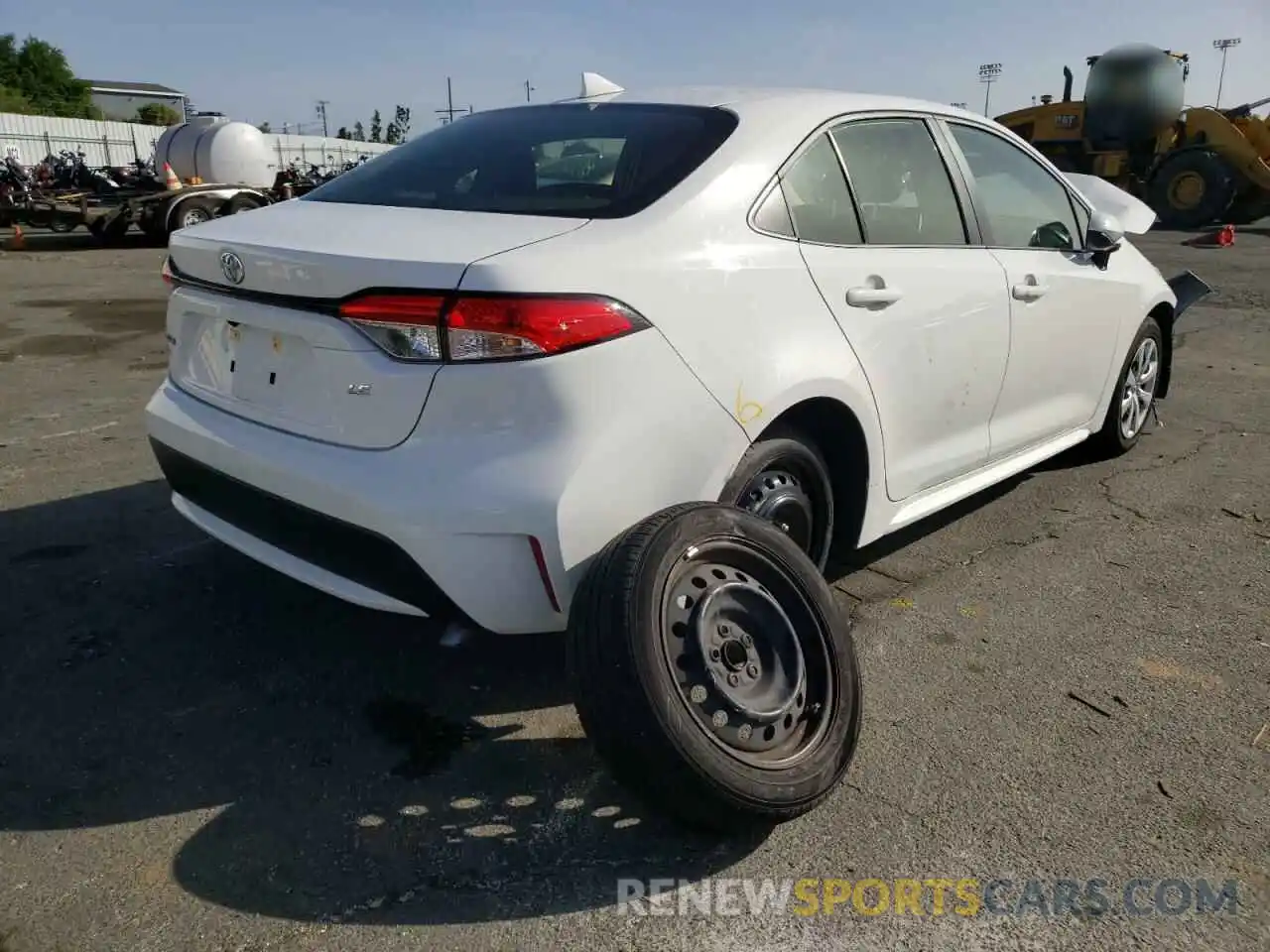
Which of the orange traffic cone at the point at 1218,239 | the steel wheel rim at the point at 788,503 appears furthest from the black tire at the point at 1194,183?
the steel wheel rim at the point at 788,503

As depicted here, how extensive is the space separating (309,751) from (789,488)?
1.50m

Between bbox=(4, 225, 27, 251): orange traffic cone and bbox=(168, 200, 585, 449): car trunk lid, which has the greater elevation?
bbox=(168, 200, 585, 449): car trunk lid

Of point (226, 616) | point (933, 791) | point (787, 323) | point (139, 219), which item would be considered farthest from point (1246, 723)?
point (139, 219)

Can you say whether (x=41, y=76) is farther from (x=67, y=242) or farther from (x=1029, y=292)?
(x=1029, y=292)

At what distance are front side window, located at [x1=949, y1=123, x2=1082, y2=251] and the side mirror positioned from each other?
0.06 metres

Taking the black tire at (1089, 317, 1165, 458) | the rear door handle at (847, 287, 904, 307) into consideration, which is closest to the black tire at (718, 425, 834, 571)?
the rear door handle at (847, 287, 904, 307)

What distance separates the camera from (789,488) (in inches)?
120

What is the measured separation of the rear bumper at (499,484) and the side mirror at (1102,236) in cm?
253

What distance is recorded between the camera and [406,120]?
352ft

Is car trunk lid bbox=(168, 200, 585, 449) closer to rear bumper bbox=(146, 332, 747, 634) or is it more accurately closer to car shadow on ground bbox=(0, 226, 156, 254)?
rear bumper bbox=(146, 332, 747, 634)

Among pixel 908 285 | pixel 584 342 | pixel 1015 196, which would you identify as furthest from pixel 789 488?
pixel 1015 196

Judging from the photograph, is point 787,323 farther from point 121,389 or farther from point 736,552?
point 121,389

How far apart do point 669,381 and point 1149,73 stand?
2069 centimetres

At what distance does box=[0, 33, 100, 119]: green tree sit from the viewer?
267 ft
